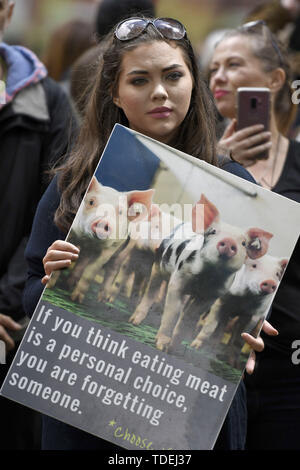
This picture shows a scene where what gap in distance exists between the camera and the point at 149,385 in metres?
2.33

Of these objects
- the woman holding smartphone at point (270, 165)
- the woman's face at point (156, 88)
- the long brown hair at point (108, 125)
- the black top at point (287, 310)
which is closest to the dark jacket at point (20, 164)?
the long brown hair at point (108, 125)

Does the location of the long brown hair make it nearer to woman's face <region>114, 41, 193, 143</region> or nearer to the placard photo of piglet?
woman's face <region>114, 41, 193, 143</region>

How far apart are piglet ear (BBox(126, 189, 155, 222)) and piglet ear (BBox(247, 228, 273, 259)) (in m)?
0.28

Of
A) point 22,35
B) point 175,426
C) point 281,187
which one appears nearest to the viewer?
point 175,426

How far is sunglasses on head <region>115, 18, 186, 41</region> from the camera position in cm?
267

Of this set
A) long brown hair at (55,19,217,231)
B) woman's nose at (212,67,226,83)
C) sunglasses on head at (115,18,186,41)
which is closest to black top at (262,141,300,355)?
long brown hair at (55,19,217,231)

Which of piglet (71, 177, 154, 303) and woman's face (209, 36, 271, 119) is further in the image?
woman's face (209, 36, 271, 119)

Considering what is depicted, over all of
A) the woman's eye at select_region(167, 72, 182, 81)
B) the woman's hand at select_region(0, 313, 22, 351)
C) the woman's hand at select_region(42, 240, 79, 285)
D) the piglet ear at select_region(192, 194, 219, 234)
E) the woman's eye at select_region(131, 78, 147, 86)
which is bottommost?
the woman's hand at select_region(0, 313, 22, 351)

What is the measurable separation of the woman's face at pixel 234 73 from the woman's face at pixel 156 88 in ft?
2.95

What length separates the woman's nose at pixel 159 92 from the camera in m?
2.57

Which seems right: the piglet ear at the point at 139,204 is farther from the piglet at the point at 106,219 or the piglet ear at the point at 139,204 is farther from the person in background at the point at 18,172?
the person in background at the point at 18,172
